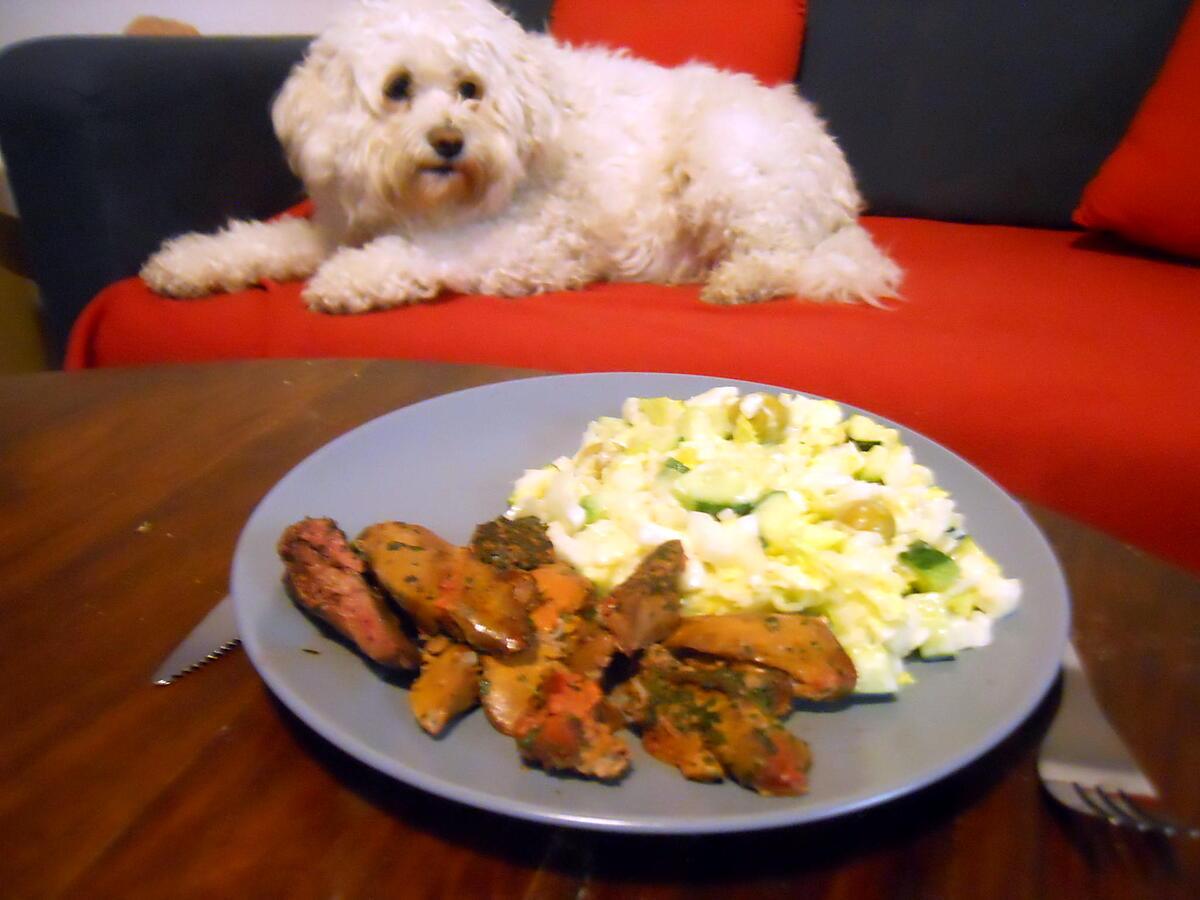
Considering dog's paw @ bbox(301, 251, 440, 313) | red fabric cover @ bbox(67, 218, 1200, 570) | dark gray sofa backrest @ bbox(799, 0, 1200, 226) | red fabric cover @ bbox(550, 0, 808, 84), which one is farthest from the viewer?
red fabric cover @ bbox(550, 0, 808, 84)

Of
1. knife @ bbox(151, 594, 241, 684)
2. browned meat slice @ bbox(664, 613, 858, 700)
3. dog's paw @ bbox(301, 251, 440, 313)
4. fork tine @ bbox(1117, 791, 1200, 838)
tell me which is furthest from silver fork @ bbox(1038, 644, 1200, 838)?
dog's paw @ bbox(301, 251, 440, 313)

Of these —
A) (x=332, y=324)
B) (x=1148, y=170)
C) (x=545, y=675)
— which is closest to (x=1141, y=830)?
(x=545, y=675)

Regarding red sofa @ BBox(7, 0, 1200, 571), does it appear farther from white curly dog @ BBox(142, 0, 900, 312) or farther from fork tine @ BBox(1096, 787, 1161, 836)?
fork tine @ BBox(1096, 787, 1161, 836)

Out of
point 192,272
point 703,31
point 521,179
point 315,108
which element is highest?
point 703,31

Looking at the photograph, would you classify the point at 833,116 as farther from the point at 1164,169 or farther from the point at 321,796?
the point at 321,796

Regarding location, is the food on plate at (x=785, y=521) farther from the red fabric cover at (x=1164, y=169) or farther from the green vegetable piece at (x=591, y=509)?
the red fabric cover at (x=1164, y=169)

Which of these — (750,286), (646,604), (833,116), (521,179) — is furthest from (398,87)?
(646,604)

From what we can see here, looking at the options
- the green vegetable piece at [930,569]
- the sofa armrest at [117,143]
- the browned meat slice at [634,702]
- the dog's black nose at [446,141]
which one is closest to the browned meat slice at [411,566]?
the browned meat slice at [634,702]

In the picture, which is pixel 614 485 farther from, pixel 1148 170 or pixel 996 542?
pixel 1148 170
